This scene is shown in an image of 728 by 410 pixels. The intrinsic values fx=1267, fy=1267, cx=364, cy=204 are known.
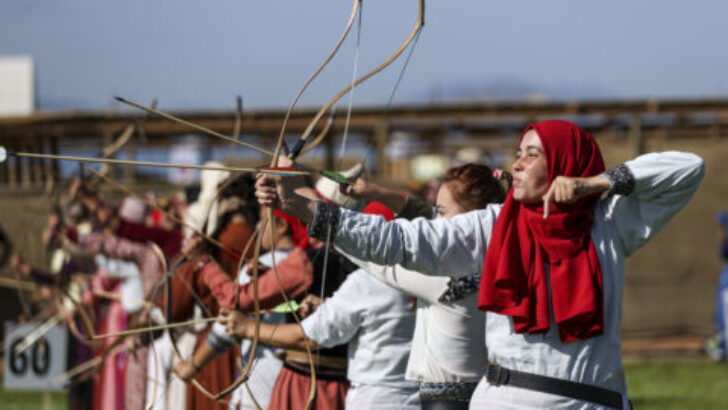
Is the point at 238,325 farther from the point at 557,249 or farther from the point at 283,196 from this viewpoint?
the point at 557,249

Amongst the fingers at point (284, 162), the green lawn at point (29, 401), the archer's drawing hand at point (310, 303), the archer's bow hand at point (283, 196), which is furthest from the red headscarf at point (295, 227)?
the green lawn at point (29, 401)

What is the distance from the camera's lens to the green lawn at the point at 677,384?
9.90 metres

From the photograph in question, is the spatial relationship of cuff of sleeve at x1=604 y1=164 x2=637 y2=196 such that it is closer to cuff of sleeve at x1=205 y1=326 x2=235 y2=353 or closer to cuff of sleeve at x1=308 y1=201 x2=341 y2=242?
cuff of sleeve at x1=308 y1=201 x2=341 y2=242

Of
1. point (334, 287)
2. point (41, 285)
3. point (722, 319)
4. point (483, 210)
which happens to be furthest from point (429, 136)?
point (483, 210)

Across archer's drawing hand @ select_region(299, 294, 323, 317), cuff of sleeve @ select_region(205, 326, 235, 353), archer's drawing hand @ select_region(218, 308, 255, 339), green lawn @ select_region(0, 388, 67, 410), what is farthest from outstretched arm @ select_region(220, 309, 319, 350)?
green lawn @ select_region(0, 388, 67, 410)

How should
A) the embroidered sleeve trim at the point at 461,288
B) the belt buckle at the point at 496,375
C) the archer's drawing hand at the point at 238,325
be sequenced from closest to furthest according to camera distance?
the belt buckle at the point at 496,375 → the embroidered sleeve trim at the point at 461,288 → the archer's drawing hand at the point at 238,325

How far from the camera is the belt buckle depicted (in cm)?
357

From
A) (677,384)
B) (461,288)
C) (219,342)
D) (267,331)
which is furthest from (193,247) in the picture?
(677,384)

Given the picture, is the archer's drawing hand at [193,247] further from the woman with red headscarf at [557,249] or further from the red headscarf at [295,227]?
the woman with red headscarf at [557,249]

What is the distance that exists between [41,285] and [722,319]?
285 inches

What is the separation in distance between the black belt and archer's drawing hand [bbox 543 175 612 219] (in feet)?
1.53

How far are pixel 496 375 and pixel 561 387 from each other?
0.69ft

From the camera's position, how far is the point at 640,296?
48.3 ft

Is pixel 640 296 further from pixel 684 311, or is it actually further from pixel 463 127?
pixel 463 127
